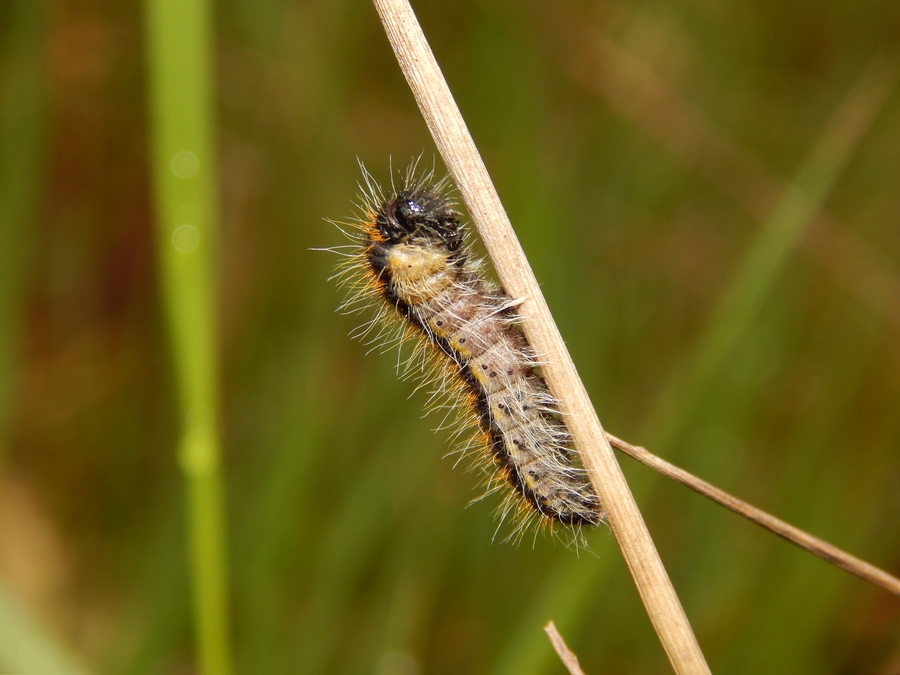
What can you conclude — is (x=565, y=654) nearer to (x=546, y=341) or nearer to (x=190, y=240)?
(x=546, y=341)

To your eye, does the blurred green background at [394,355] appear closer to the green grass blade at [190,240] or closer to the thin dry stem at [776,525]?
the thin dry stem at [776,525]

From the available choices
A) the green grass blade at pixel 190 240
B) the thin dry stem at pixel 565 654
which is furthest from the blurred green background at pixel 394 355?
the green grass blade at pixel 190 240

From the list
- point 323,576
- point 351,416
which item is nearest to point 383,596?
point 323,576

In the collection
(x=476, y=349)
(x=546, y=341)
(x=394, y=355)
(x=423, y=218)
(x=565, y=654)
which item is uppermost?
(x=423, y=218)

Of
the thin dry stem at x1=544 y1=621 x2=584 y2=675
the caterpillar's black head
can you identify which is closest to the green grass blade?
the caterpillar's black head

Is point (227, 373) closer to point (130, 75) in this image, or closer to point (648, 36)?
point (130, 75)

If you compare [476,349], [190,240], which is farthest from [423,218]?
[190,240]

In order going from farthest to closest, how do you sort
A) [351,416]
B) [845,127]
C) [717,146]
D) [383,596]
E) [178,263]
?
[717,146], [351,416], [383,596], [845,127], [178,263]
